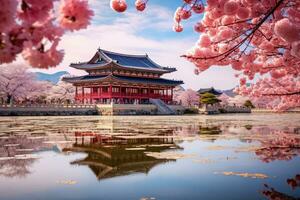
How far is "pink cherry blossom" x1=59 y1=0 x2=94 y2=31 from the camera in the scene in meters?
1.88

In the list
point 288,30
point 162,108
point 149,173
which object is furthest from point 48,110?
point 288,30

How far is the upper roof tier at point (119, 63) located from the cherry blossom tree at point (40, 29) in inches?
Result: 1796

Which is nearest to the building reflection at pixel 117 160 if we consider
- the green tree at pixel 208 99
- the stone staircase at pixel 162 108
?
the stone staircase at pixel 162 108

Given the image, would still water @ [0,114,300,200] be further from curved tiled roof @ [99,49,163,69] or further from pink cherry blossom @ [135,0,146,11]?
curved tiled roof @ [99,49,163,69]

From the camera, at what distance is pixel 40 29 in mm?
1860

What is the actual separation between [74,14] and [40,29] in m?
0.18

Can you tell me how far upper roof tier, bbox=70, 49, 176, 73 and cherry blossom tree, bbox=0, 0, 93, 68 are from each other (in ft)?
150

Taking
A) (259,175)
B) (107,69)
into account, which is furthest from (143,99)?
(259,175)

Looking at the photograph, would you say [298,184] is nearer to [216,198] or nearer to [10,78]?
[216,198]

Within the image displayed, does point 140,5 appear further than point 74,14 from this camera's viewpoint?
Yes

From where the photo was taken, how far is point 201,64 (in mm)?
7941

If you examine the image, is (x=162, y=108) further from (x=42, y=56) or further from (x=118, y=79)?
(x=42, y=56)

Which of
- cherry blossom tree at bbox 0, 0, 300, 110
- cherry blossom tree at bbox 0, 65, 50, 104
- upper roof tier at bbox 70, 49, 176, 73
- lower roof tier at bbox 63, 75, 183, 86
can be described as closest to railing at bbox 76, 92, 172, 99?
lower roof tier at bbox 63, 75, 183, 86

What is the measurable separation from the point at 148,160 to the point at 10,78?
44357mm
